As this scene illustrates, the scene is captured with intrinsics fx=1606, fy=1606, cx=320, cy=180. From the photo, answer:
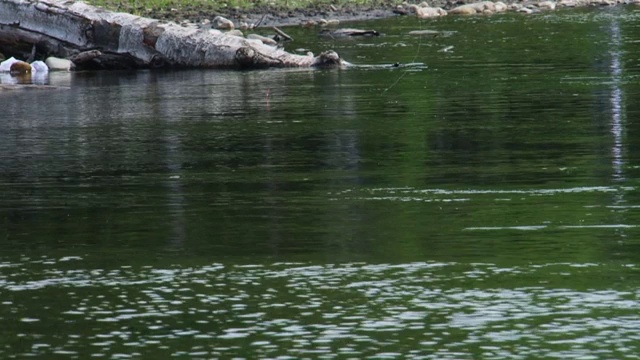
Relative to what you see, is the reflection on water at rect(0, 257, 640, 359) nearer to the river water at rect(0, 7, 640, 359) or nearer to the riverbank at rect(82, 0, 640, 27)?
the river water at rect(0, 7, 640, 359)

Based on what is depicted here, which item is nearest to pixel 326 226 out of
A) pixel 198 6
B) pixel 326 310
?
pixel 326 310

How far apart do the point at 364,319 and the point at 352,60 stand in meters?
24.9

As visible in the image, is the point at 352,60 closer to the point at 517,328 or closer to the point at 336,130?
the point at 336,130

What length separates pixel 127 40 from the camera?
31.3 metres

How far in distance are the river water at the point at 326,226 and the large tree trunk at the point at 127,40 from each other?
7.37m

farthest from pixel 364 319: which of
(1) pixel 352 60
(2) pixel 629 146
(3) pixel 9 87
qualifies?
(1) pixel 352 60

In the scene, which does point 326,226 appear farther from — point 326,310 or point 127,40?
point 127,40

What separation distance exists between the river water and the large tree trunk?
7.37 m

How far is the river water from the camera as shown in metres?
8.12

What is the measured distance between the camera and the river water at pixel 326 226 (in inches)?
320

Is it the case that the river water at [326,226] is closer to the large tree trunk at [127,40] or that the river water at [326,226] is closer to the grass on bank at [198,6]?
the large tree trunk at [127,40]


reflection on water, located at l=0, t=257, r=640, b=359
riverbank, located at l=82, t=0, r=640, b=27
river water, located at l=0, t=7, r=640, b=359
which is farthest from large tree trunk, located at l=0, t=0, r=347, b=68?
reflection on water, located at l=0, t=257, r=640, b=359

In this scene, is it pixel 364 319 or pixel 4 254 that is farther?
pixel 4 254

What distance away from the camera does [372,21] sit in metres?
52.2
